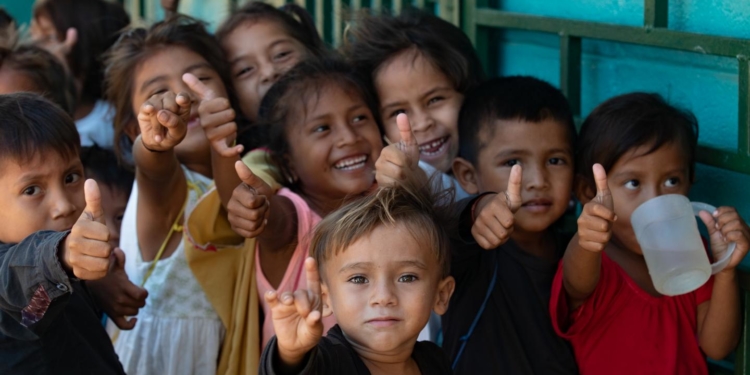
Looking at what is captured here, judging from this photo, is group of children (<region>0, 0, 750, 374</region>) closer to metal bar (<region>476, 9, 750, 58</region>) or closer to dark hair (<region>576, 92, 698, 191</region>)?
dark hair (<region>576, 92, 698, 191</region>)

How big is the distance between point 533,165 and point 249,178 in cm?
89

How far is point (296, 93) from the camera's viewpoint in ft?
11.6

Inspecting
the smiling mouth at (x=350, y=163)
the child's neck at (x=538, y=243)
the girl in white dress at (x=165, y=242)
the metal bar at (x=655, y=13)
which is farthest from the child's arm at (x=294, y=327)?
the metal bar at (x=655, y=13)

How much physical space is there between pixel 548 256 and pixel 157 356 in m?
1.34

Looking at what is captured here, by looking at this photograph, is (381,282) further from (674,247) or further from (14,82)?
(14,82)

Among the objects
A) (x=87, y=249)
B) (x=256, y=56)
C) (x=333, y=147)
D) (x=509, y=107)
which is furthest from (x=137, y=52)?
(x=87, y=249)

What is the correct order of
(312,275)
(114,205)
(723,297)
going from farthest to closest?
(114,205) → (723,297) → (312,275)

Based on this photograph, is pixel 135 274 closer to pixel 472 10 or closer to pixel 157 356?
pixel 157 356

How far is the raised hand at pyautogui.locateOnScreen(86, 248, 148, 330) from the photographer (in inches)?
122

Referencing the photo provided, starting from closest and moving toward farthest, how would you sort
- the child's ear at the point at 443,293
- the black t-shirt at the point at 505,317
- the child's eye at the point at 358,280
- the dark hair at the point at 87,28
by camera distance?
the child's eye at the point at 358,280, the child's ear at the point at 443,293, the black t-shirt at the point at 505,317, the dark hair at the point at 87,28

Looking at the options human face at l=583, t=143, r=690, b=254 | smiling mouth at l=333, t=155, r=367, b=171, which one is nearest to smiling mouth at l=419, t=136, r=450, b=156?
smiling mouth at l=333, t=155, r=367, b=171

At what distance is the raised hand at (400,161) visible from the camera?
108 inches

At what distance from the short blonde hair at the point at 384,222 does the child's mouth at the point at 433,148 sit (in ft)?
3.06

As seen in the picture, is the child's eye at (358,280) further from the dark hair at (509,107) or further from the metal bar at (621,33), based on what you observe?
the metal bar at (621,33)
